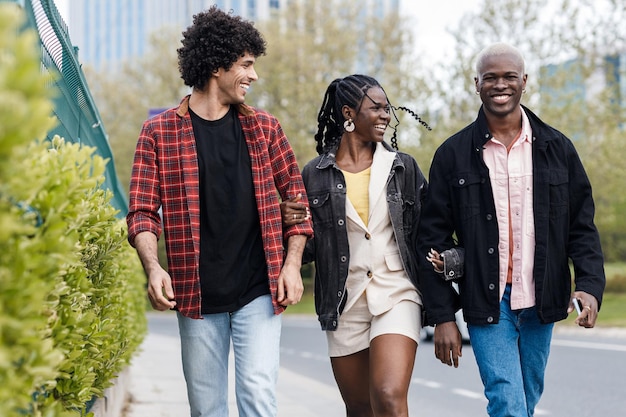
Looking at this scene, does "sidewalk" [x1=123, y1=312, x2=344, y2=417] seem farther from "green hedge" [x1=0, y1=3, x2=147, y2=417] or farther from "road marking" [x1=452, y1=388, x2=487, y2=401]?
"green hedge" [x1=0, y1=3, x2=147, y2=417]

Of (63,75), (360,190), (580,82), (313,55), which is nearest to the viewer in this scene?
(63,75)

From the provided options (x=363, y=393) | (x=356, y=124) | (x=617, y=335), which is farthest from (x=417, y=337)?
(x=617, y=335)

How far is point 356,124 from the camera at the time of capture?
16.9 ft

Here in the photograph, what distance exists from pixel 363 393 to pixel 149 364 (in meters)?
8.84

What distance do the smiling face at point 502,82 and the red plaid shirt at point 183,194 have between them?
94 cm

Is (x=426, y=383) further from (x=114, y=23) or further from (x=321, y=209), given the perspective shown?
(x=114, y=23)

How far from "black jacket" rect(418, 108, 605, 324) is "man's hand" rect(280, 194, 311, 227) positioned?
0.56 m

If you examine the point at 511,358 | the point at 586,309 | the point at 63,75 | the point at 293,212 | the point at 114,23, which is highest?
the point at 114,23

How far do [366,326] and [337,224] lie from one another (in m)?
0.47

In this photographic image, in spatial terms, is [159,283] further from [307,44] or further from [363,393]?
[307,44]

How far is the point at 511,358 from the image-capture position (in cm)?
449

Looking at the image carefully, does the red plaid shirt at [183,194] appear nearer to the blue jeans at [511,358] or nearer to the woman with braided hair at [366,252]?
the woman with braided hair at [366,252]

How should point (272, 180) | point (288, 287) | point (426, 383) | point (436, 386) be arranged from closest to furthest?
point (288, 287)
point (272, 180)
point (436, 386)
point (426, 383)

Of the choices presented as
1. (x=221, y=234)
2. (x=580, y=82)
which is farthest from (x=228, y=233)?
(x=580, y=82)
